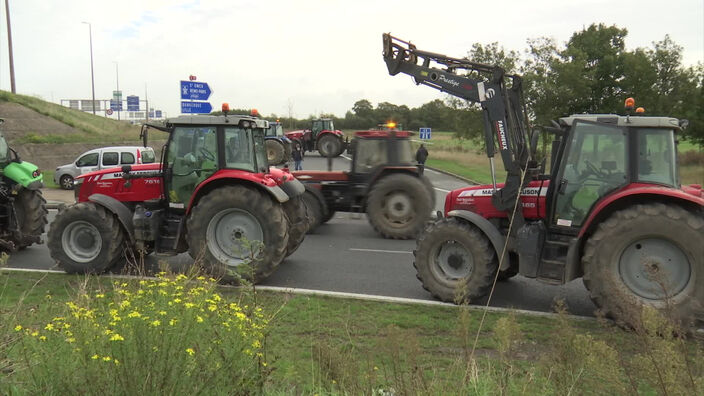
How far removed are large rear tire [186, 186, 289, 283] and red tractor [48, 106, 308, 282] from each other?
1 cm

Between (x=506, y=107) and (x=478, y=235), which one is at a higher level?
(x=506, y=107)

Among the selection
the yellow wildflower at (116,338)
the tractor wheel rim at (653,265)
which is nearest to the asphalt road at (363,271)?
the tractor wheel rim at (653,265)

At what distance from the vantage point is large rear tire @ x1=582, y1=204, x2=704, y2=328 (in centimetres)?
562

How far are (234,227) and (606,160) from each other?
4.92m

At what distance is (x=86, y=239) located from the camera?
27.2 feet

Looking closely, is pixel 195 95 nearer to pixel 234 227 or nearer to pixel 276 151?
pixel 234 227

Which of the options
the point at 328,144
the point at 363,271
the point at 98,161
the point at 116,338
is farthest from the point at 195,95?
the point at 328,144

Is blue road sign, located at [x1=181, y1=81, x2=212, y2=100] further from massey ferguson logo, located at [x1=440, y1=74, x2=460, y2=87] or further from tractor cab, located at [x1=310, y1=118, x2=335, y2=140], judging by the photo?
tractor cab, located at [x1=310, y1=118, x2=335, y2=140]

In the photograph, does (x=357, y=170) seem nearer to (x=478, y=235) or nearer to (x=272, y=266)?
(x=272, y=266)

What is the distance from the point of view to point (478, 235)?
6.81 metres

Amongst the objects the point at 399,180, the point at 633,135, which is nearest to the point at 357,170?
the point at 399,180

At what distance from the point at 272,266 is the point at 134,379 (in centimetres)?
473

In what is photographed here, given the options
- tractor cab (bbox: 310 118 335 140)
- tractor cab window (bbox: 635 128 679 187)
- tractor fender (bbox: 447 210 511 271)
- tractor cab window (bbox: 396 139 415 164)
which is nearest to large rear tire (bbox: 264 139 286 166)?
tractor cab (bbox: 310 118 335 140)

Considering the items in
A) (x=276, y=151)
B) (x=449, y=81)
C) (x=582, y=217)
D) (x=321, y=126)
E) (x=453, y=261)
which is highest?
(x=321, y=126)
